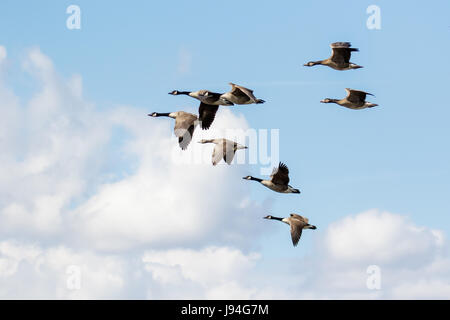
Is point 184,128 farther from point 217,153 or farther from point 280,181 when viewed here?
point 280,181

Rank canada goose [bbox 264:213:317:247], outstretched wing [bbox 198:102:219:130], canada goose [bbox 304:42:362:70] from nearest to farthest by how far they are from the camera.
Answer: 1. canada goose [bbox 264:213:317:247]
2. canada goose [bbox 304:42:362:70]
3. outstretched wing [bbox 198:102:219:130]

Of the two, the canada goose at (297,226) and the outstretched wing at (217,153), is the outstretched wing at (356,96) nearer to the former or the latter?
the canada goose at (297,226)

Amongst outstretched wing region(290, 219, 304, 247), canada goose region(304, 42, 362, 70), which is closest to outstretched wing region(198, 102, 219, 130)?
canada goose region(304, 42, 362, 70)

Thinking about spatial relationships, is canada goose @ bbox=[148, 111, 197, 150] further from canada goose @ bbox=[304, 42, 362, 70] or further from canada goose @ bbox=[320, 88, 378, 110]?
canada goose @ bbox=[320, 88, 378, 110]

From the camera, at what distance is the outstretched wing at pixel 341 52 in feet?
153

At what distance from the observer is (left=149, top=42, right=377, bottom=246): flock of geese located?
45.9 metres

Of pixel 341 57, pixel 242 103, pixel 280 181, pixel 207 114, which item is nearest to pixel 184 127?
pixel 207 114

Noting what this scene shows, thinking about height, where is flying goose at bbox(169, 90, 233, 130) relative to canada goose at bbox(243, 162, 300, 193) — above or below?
above

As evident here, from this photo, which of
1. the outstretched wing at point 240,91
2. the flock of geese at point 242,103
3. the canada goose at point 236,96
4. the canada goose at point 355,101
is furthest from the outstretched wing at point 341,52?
the outstretched wing at point 240,91

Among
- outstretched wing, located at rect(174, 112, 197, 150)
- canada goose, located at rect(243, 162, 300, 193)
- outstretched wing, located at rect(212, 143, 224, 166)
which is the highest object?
outstretched wing, located at rect(174, 112, 197, 150)

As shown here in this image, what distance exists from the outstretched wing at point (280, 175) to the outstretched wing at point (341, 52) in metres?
7.15
